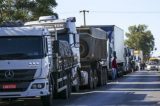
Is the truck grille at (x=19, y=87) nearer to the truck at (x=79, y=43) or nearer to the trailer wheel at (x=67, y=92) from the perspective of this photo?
the trailer wheel at (x=67, y=92)

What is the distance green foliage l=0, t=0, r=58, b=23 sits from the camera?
3734 centimetres

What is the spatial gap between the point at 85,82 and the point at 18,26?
9.05 m

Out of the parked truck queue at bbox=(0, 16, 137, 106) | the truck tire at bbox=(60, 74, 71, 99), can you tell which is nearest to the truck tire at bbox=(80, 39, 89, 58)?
the parked truck queue at bbox=(0, 16, 137, 106)

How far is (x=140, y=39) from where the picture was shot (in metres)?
162

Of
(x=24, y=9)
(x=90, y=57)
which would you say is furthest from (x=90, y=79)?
(x=24, y=9)

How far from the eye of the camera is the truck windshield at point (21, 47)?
17094 millimetres

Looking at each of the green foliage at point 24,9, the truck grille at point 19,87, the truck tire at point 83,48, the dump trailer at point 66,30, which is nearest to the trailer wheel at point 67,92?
the dump trailer at point 66,30

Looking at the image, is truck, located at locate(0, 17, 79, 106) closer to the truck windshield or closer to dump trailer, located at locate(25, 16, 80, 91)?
the truck windshield

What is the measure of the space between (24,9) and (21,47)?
22.8 meters

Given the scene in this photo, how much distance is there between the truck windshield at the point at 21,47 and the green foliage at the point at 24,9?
756 inches

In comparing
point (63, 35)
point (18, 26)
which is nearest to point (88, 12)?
point (63, 35)

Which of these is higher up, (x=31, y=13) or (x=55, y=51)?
(x=31, y=13)

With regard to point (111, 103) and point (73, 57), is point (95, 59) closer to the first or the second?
point (73, 57)

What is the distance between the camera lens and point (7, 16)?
37250mm
